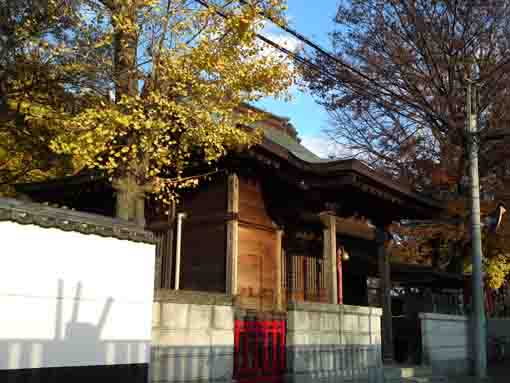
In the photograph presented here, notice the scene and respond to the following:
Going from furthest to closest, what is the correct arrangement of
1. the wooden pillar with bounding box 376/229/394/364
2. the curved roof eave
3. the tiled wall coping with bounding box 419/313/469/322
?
the wooden pillar with bounding box 376/229/394/364 < the tiled wall coping with bounding box 419/313/469/322 < the curved roof eave

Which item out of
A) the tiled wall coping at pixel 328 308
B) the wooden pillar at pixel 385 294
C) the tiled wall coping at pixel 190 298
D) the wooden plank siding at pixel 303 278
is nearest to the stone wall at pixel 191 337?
the tiled wall coping at pixel 190 298

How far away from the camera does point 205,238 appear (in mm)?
13688

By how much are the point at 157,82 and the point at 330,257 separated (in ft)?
19.4

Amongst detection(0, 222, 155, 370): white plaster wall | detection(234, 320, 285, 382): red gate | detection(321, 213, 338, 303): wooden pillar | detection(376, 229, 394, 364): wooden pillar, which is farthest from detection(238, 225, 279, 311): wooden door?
detection(0, 222, 155, 370): white plaster wall

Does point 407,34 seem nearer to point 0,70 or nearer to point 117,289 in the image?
point 0,70

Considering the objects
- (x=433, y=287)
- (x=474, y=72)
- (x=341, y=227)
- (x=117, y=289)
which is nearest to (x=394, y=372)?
(x=341, y=227)

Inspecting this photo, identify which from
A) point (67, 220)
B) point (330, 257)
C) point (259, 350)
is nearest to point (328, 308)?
point (259, 350)

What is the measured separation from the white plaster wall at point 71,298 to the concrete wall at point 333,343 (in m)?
3.83

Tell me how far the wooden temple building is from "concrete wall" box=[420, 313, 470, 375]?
115 cm

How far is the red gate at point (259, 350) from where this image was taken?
962cm

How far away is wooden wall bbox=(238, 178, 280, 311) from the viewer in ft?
44.0

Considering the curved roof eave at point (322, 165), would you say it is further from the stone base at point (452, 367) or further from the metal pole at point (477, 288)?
the stone base at point (452, 367)

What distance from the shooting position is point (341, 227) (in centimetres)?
1501

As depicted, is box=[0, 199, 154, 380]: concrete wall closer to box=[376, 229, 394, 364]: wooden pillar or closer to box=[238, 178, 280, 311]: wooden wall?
box=[238, 178, 280, 311]: wooden wall
